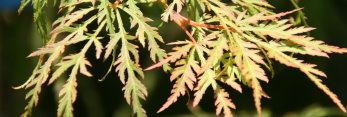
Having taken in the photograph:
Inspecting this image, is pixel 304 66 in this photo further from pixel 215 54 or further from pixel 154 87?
pixel 154 87

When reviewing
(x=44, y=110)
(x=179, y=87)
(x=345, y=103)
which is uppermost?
(x=179, y=87)

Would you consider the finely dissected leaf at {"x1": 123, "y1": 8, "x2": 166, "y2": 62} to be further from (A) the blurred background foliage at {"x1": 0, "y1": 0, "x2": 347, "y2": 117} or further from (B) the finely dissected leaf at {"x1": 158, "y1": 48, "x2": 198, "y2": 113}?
(A) the blurred background foliage at {"x1": 0, "y1": 0, "x2": 347, "y2": 117}

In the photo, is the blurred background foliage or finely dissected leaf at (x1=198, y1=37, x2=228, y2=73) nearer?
finely dissected leaf at (x1=198, y1=37, x2=228, y2=73)

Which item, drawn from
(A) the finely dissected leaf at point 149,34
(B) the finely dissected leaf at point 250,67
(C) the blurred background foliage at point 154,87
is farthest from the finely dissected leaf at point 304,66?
(C) the blurred background foliage at point 154,87

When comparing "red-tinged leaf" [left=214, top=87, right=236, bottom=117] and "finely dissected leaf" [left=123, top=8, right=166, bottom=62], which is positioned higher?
"finely dissected leaf" [left=123, top=8, right=166, bottom=62]

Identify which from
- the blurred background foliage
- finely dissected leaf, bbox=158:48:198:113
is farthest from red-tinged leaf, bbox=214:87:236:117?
the blurred background foliage

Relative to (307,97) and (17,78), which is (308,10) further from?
(17,78)

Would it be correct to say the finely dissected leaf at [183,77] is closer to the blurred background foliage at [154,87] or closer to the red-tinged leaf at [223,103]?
the red-tinged leaf at [223,103]

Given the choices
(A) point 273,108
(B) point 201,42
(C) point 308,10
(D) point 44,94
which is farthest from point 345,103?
(B) point 201,42

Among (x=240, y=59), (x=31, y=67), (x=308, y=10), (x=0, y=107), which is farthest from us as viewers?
(x=0, y=107)
